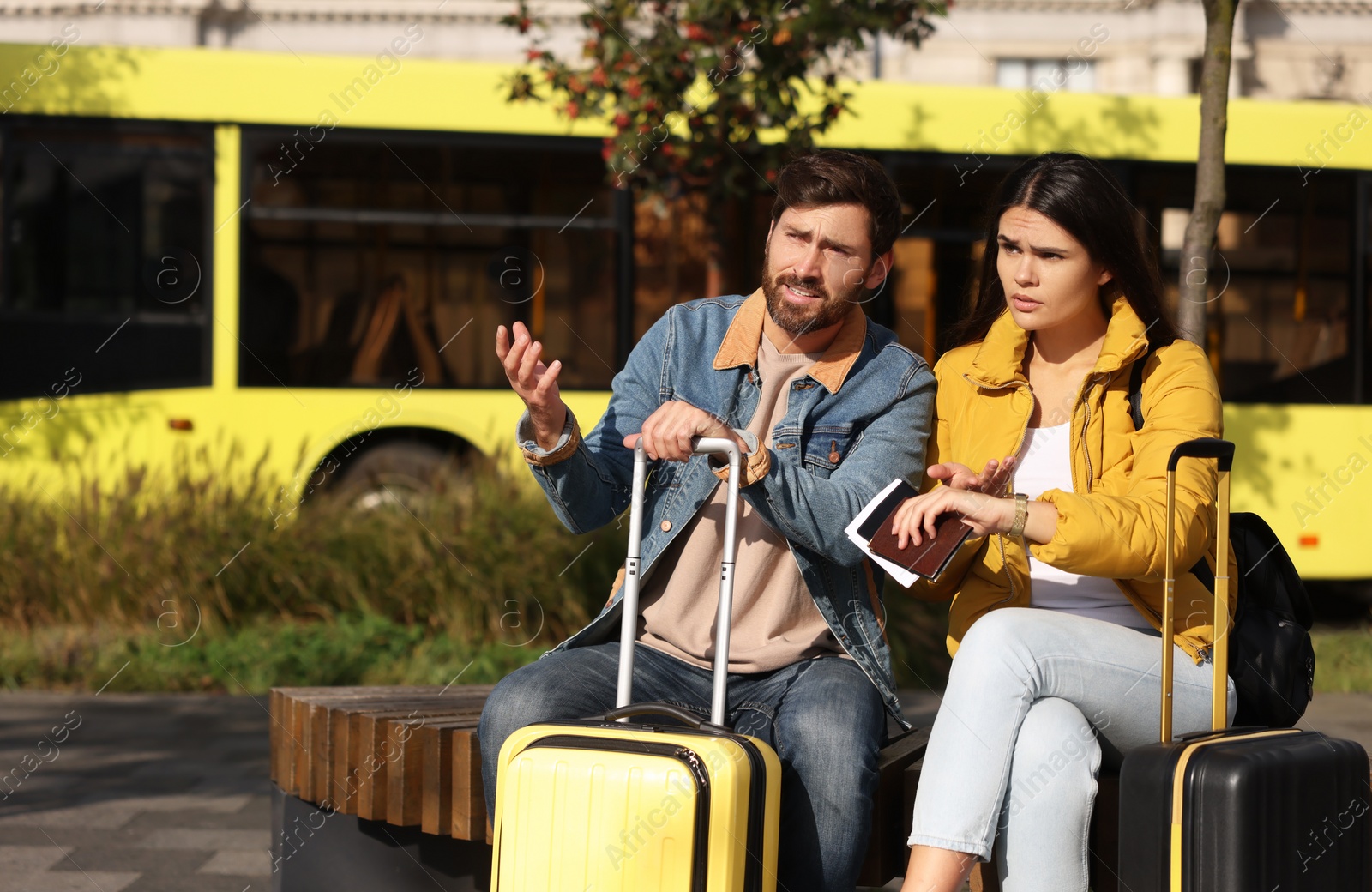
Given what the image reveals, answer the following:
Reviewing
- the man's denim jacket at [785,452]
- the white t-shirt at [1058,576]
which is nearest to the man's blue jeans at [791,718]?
the man's denim jacket at [785,452]

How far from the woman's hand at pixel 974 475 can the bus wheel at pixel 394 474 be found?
469cm

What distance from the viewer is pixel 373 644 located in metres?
6.25

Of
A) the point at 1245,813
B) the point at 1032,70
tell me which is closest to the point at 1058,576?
the point at 1245,813

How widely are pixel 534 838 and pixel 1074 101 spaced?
22.6 ft

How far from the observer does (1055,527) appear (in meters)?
2.42

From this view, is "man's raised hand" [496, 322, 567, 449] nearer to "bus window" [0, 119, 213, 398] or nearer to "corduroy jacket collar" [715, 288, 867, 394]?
"corduroy jacket collar" [715, 288, 867, 394]

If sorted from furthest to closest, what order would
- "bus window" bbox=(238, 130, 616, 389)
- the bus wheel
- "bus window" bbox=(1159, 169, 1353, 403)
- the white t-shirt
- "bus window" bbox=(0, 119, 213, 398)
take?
"bus window" bbox=(1159, 169, 1353, 403)
"bus window" bbox=(238, 130, 616, 389)
"bus window" bbox=(0, 119, 213, 398)
the bus wheel
the white t-shirt

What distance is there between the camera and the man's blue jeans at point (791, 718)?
237 centimetres

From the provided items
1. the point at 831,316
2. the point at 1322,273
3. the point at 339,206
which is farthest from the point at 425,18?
the point at 831,316

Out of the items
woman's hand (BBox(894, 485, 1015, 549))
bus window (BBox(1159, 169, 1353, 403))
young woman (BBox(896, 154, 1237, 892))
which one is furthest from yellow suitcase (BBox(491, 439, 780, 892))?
bus window (BBox(1159, 169, 1353, 403))

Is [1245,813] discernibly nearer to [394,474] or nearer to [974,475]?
[974,475]

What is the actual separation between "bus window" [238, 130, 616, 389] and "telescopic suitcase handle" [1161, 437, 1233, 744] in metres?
5.58

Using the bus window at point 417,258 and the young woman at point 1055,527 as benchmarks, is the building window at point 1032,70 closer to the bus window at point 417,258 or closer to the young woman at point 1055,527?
the bus window at point 417,258

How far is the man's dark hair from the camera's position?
275 cm
